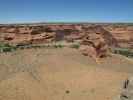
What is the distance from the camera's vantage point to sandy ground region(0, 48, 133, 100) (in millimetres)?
16922

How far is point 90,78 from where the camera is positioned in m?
21.5

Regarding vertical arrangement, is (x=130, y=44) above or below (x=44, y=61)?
below

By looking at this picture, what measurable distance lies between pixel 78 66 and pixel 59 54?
15.8ft

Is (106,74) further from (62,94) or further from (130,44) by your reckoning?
(130,44)

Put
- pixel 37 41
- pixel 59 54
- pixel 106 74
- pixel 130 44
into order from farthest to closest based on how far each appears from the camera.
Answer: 1. pixel 130 44
2. pixel 37 41
3. pixel 59 54
4. pixel 106 74

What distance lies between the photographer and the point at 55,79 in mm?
20328

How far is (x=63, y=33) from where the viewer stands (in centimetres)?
5841

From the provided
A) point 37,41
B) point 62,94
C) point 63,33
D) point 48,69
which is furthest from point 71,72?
point 63,33

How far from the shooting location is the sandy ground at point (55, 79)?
55.5 ft

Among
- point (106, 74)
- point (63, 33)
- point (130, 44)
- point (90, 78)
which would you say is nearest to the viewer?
point (90, 78)

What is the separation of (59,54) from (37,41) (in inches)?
741

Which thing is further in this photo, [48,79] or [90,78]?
[90,78]

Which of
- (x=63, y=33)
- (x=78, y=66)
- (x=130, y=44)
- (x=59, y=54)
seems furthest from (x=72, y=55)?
(x=130, y=44)

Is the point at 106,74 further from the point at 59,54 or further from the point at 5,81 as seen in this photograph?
the point at 5,81
